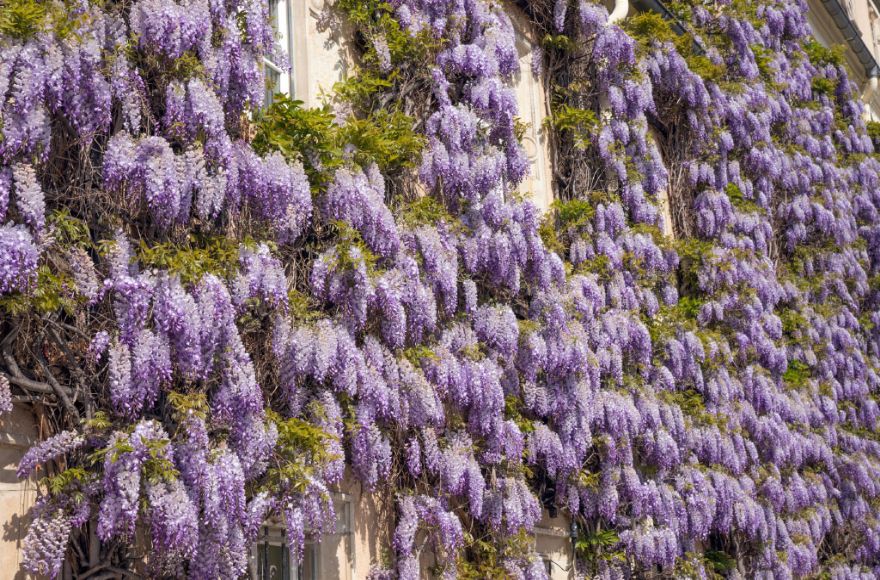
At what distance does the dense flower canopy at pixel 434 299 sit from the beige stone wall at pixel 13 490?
0.34 ft

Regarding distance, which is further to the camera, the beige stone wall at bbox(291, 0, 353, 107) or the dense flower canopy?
the beige stone wall at bbox(291, 0, 353, 107)

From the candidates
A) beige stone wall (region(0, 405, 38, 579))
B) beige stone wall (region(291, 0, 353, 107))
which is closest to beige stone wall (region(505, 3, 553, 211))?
beige stone wall (region(291, 0, 353, 107))

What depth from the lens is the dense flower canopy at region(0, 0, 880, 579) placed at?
5746mm

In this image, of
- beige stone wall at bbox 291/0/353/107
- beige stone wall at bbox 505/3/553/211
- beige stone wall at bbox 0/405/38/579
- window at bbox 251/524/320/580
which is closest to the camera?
beige stone wall at bbox 0/405/38/579

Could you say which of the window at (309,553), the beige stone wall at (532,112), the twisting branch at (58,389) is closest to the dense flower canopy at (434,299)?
the twisting branch at (58,389)

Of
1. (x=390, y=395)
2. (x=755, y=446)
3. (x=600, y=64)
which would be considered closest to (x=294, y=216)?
(x=390, y=395)

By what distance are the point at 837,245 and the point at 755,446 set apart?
4.11 meters

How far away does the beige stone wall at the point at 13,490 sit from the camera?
5395 millimetres

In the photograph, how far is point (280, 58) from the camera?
7.27 metres

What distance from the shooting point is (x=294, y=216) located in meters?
7.04

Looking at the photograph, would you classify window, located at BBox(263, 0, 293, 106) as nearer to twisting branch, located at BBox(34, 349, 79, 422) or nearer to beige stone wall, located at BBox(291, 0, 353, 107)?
beige stone wall, located at BBox(291, 0, 353, 107)

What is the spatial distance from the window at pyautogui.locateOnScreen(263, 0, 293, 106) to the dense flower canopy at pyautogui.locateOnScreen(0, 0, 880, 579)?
31 cm

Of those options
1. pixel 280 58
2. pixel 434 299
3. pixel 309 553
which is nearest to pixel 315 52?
pixel 280 58

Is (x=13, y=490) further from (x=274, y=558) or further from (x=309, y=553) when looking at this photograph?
(x=309, y=553)
